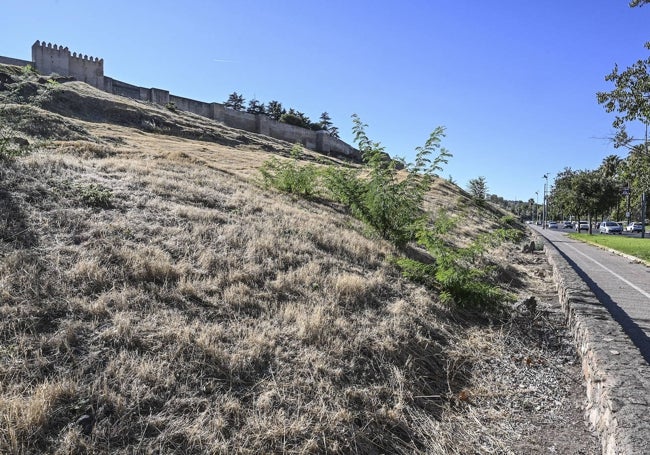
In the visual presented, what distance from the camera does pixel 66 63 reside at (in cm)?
4869

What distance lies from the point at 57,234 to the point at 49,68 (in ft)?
175

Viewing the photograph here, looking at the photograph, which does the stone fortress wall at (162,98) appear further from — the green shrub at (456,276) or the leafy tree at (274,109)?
the green shrub at (456,276)

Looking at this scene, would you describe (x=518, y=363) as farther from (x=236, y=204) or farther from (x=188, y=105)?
(x=188, y=105)

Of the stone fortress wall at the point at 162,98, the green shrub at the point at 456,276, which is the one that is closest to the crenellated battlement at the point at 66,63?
the stone fortress wall at the point at 162,98

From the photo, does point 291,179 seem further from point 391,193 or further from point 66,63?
point 66,63

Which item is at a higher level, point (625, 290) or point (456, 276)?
point (456, 276)

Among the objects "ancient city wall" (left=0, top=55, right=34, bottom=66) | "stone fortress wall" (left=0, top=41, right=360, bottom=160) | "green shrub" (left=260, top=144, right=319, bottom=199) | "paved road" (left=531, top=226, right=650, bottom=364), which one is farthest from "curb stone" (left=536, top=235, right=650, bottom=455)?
"ancient city wall" (left=0, top=55, right=34, bottom=66)

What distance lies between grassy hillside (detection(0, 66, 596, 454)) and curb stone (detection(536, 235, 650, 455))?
16.9 inches

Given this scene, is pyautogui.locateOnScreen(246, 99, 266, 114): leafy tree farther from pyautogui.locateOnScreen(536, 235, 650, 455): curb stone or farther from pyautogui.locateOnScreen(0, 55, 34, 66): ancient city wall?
pyautogui.locateOnScreen(536, 235, 650, 455): curb stone

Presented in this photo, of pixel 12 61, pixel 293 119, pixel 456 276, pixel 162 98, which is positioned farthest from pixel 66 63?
pixel 456 276

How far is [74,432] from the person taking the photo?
285cm

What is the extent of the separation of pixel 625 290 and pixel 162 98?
55055 mm

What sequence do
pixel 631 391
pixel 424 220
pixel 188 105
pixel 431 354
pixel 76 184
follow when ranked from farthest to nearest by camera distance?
pixel 188 105
pixel 424 220
pixel 76 184
pixel 431 354
pixel 631 391

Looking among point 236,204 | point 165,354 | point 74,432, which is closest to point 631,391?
point 165,354
